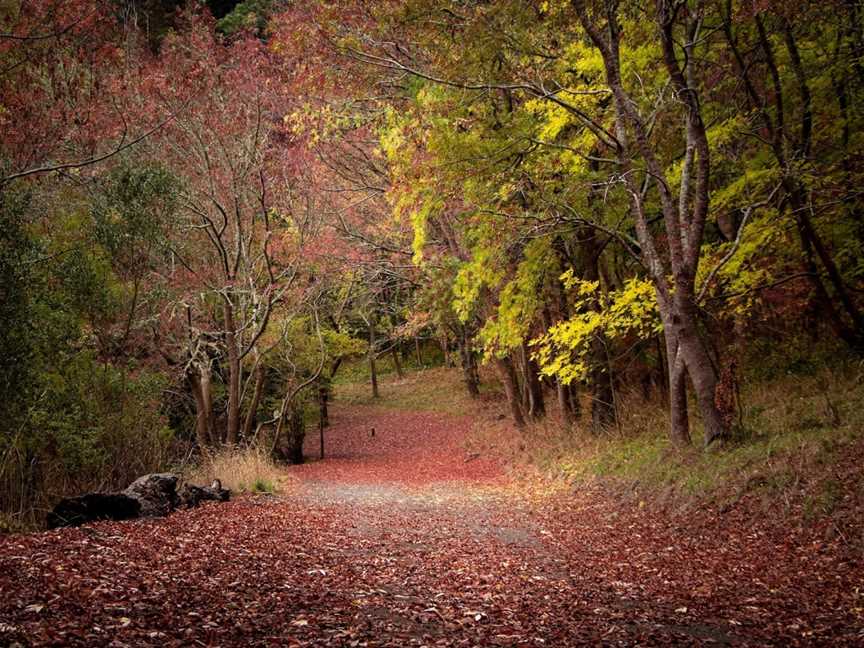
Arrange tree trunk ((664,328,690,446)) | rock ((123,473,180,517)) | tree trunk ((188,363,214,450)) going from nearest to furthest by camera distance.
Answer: rock ((123,473,180,517)), tree trunk ((664,328,690,446)), tree trunk ((188,363,214,450))

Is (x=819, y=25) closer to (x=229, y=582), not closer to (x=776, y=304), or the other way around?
(x=776, y=304)

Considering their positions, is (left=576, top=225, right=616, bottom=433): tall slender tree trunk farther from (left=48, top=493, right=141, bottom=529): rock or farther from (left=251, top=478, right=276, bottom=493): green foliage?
(left=48, top=493, right=141, bottom=529): rock

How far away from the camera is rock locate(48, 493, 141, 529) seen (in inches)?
283

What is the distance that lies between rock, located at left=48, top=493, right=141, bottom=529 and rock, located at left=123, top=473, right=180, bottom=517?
0.62 feet

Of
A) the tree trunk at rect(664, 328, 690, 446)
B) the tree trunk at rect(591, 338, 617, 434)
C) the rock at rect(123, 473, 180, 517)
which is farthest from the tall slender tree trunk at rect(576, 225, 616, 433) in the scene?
the rock at rect(123, 473, 180, 517)

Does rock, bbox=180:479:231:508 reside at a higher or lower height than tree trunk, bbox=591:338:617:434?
lower

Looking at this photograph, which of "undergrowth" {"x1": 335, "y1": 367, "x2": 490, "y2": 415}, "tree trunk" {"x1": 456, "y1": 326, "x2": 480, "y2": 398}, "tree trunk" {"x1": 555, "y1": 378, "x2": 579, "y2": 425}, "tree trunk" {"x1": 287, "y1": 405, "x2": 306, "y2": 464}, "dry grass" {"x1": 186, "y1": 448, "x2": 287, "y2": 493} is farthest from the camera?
"undergrowth" {"x1": 335, "y1": 367, "x2": 490, "y2": 415}

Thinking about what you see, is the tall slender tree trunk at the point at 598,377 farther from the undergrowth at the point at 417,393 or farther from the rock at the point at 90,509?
the undergrowth at the point at 417,393

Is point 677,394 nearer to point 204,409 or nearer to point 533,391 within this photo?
point 533,391

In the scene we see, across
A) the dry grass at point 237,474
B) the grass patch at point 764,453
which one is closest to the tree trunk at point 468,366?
the grass patch at point 764,453

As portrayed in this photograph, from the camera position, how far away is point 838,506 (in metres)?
6.01

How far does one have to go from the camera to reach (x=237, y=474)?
461 inches

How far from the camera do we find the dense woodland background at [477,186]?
340 inches

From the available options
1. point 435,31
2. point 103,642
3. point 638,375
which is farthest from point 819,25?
point 103,642
